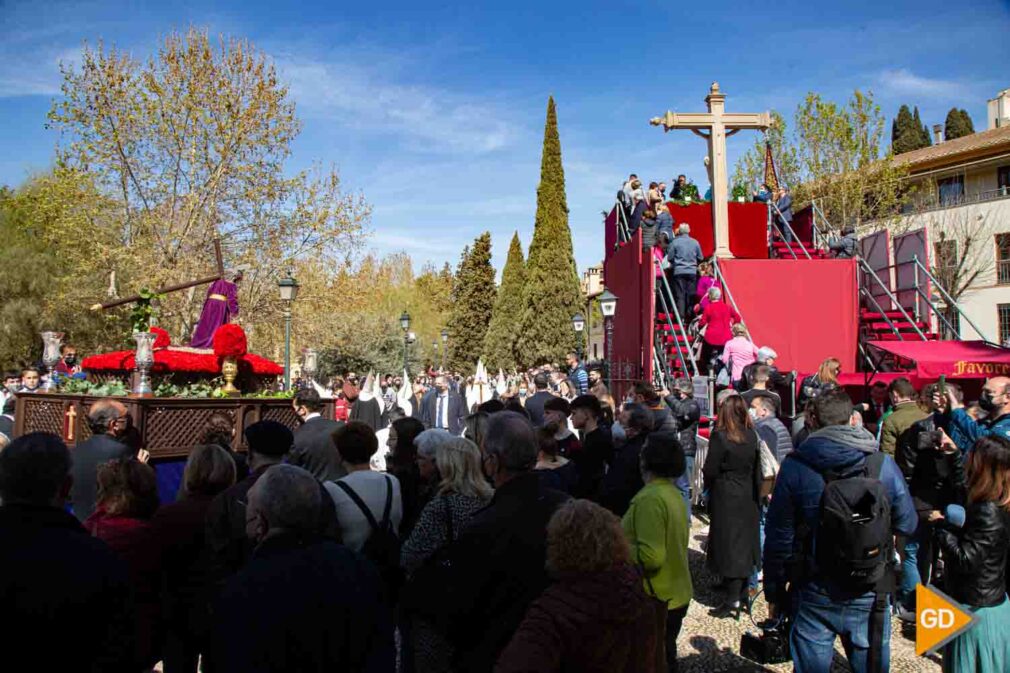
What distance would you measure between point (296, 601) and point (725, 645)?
4.52 metres

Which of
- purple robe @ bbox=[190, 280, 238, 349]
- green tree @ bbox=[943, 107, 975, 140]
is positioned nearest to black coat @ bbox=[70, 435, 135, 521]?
purple robe @ bbox=[190, 280, 238, 349]

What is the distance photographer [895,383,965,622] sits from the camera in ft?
18.4

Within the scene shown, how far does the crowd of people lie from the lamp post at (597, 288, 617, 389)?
8.54 m

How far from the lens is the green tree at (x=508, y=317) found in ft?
151

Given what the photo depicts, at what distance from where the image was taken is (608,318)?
16.6 meters

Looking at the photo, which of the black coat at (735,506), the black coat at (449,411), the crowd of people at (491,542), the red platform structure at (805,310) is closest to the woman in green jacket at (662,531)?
the crowd of people at (491,542)

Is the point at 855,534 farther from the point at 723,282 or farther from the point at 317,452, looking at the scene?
the point at 723,282

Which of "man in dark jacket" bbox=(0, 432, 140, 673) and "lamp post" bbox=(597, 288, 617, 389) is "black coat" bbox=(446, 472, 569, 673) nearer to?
"man in dark jacket" bbox=(0, 432, 140, 673)

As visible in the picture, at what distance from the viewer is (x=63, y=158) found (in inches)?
875

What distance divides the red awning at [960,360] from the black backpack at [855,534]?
5.64m

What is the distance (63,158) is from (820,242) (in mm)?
21783

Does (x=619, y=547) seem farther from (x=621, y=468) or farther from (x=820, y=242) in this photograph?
(x=820, y=242)

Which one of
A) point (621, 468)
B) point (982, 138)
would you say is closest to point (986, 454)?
point (621, 468)

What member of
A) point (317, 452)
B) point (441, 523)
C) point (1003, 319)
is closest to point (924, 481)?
point (441, 523)
